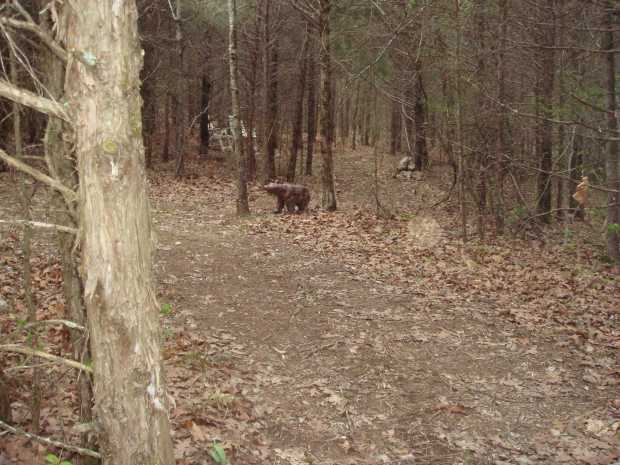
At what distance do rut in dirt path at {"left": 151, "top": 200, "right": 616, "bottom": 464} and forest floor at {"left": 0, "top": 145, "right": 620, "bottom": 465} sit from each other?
→ 2 centimetres

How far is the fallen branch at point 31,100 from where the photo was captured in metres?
2.65

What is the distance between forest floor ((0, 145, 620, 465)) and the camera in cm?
503

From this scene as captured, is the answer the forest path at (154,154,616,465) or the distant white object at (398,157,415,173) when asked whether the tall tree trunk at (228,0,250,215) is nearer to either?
the forest path at (154,154,616,465)

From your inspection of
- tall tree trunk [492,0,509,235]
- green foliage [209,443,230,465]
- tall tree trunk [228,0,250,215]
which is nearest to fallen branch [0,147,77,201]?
green foliage [209,443,230,465]

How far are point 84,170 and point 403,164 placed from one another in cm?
2099

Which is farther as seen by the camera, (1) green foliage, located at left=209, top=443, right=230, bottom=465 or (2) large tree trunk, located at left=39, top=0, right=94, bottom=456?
(1) green foliage, located at left=209, top=443, right=230, bottom=465

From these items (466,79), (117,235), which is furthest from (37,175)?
(466,79)

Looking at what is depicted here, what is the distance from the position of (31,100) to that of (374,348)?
5206 millimetres

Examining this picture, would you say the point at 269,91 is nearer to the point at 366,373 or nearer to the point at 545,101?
the point at 545,101

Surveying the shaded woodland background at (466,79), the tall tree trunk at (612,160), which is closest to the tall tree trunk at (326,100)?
the shaded woodland background at (466,79)

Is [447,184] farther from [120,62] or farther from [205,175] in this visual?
[120,62]

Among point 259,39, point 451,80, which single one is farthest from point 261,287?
point 259,39

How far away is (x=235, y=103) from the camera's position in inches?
501

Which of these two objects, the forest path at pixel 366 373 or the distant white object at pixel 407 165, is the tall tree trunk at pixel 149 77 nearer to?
the distant white object at pixel 407 165
